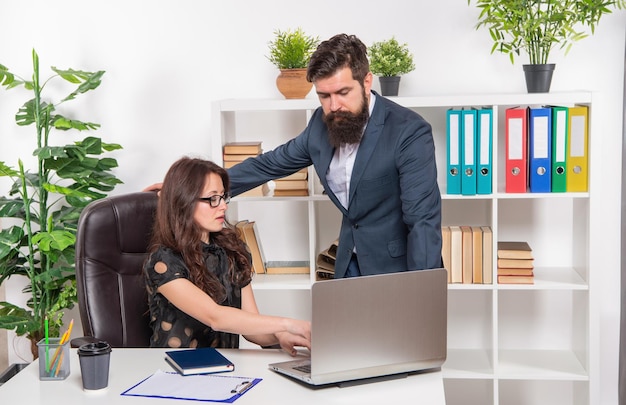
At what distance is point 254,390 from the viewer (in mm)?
2029

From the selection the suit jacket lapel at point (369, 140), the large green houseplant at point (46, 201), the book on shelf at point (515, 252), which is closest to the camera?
the suit jacket lapel at point (369, 140)

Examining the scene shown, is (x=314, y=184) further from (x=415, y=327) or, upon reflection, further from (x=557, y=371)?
(x=415, y=327)

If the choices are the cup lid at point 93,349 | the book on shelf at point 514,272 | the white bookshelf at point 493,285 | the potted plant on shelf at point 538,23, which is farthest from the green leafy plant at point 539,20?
the cup lid at point 93,349

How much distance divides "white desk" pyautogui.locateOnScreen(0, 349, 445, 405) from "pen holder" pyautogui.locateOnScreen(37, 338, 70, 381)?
2 centimetres

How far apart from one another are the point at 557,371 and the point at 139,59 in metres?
2.25

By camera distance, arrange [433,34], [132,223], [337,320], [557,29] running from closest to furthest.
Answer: [337,320] → [132,223] → [557,29] → [433,34]

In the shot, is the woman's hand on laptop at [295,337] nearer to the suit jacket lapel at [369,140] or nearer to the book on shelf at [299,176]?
the suit jacket lapel at [369,140]

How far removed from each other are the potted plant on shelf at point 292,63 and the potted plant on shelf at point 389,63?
0.90 ft

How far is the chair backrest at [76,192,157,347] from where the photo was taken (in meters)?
2.52

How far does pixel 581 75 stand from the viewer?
3.65 metres

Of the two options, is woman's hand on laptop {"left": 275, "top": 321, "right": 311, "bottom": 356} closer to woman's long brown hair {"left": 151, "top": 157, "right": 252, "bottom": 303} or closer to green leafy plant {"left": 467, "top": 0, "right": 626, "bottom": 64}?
woman's long brown hair {"left": 151, "top": 157, "right": 252, "bottom": 303}

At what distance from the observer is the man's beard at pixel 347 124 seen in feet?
9.09

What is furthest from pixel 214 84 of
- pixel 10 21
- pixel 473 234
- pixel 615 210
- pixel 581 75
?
pixel 615 210

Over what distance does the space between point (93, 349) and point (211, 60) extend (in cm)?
202
